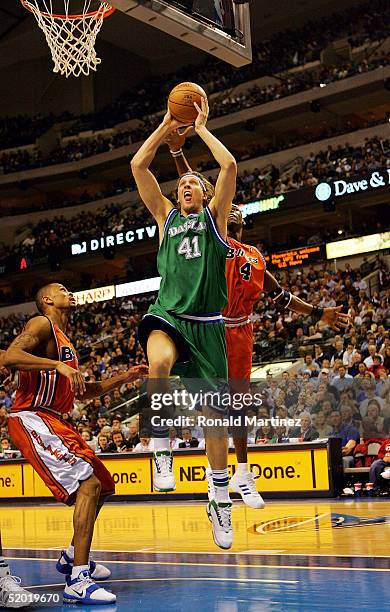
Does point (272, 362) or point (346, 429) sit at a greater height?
point (272, 362)

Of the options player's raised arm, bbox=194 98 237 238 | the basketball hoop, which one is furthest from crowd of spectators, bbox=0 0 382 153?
player's raised arm, bbox=194 98 237 238

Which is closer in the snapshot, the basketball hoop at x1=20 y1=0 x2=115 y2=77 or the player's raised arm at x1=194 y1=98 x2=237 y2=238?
the player's raised arm at x1=194 y1=98 x2=237 y2=238

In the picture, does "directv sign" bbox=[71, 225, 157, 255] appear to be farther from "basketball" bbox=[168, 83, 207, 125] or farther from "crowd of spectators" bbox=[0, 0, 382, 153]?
"basketball" bbox=[168, 83, 207, 125]

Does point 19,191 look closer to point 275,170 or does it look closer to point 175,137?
point 275,170

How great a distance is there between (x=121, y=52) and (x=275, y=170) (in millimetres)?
13893

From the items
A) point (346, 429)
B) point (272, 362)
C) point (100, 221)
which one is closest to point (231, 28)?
point (346, 429)

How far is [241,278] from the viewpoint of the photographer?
6465 millimetres

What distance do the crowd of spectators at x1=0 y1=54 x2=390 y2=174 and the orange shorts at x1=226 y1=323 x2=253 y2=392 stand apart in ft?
80.1

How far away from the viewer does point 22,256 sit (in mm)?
34219

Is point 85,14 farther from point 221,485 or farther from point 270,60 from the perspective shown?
point 270,60

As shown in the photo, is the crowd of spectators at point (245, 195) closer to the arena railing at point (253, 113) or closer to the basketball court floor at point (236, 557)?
the arena railing at point (253, 113)

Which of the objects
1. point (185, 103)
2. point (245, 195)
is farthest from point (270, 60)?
point (185, 103)

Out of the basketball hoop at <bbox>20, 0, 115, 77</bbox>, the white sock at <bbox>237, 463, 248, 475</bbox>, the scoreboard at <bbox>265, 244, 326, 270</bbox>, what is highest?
the scoreboard at <bbox>265, 244, 326, 270</bbox>

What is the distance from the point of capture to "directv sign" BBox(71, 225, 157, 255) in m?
29.6
